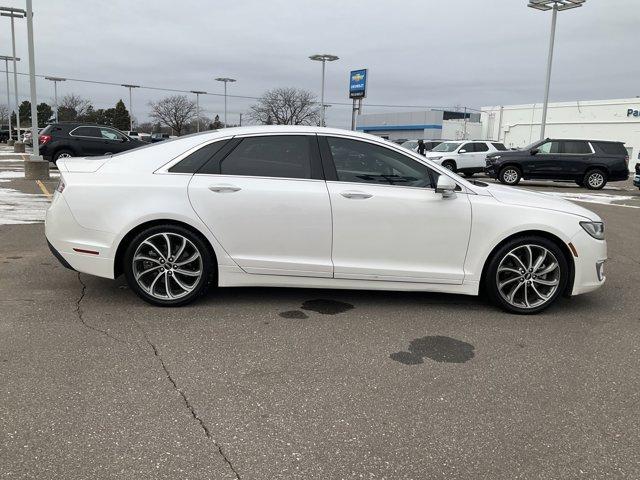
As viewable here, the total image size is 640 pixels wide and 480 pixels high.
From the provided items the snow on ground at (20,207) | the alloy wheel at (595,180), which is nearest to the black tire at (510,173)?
the alloy wheel at (595,180)

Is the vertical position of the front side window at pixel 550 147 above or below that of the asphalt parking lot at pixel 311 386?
above

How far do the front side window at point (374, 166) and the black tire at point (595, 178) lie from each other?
1776cm

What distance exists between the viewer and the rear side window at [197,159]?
15.5 ft

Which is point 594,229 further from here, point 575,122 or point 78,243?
point 575,122

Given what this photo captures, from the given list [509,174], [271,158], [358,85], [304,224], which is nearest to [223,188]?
[271,158]

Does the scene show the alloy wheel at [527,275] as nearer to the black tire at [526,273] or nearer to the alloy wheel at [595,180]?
the black tire at [526,273]

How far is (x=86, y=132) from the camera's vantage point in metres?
19.0

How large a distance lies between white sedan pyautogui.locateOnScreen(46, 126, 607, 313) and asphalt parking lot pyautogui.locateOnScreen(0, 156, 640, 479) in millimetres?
345

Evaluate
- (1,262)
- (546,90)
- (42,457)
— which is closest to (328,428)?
(42,457)

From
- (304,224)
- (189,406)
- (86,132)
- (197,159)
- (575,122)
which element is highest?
(575,122)

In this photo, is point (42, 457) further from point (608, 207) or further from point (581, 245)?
point (608, 207)

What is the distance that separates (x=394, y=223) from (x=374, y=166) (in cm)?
57

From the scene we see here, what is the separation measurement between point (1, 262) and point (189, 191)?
3039 mm

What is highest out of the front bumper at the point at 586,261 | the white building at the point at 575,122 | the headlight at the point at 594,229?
the white building at the point at 575,122
